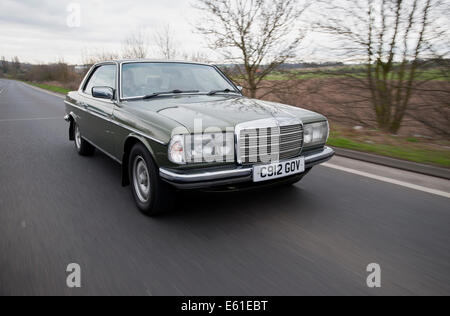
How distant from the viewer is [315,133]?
3.45m

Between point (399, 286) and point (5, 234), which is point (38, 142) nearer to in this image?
point (5, 234)

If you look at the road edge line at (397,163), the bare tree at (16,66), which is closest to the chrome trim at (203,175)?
the road edge line at (397,163)

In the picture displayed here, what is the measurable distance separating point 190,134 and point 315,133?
4.75 feet

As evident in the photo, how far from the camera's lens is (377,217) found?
307 centimetres

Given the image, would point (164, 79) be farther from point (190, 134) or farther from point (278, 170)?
point (278, 170)

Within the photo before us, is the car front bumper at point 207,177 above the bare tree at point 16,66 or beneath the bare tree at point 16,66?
beneath

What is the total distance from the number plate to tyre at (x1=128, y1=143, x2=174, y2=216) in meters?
0.79

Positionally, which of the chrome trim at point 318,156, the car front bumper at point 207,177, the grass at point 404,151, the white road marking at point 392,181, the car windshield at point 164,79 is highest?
the car windshield at point 164,79

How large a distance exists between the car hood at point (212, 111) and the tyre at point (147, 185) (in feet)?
1.34

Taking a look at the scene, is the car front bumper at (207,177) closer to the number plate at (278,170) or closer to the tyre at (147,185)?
the number plate at (278,170)

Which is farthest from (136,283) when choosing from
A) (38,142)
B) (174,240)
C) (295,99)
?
(295,99)

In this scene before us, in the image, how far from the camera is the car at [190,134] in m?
2.71

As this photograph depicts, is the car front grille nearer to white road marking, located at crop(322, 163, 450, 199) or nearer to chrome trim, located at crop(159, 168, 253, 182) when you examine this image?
chrome trim, located at crop(159, 168, 253, 182)

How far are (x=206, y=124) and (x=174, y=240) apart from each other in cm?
98
